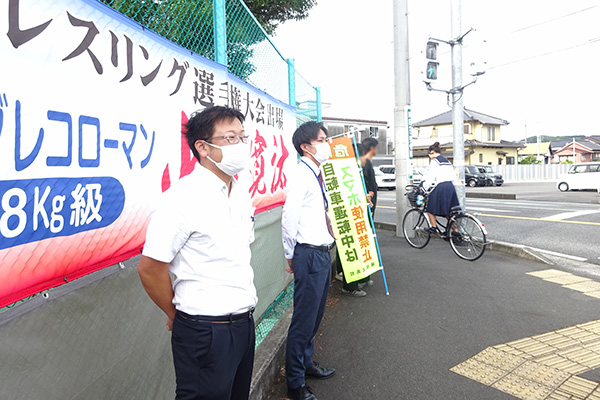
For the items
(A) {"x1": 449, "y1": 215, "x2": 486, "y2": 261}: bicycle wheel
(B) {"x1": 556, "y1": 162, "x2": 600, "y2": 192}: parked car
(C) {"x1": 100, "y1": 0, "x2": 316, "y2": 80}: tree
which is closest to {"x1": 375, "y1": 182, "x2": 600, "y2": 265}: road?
(A) {"x1": 449, "y1": 215, "x2": 486, "y2": 261}: bicycle wheel

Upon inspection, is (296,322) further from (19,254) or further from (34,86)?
(34,86)

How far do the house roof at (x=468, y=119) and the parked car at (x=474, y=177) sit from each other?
1467cm

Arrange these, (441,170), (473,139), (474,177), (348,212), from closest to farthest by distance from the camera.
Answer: (348,212)
(441,170)
(474,177)
(473,139)

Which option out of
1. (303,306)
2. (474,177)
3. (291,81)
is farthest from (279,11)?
(474,177)

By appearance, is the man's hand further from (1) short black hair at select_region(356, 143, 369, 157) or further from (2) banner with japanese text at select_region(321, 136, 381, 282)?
(1) short black hair at select_region(356, 143, 369, 157)

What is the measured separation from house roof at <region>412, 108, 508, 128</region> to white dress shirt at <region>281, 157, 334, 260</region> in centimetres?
4446

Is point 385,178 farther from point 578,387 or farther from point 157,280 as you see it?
point 157,280

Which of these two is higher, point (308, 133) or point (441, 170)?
point (308, 133)

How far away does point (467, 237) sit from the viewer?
695 cm

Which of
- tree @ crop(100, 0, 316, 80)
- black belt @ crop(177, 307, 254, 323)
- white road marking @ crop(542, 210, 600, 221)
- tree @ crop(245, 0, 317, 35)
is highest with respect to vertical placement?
tree @ crop(245, 0, 317, 35)

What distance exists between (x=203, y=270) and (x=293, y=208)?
4.50 ft

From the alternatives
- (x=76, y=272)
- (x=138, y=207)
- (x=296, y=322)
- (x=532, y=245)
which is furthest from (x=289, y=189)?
(x=532, y=245)

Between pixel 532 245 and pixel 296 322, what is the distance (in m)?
6.94

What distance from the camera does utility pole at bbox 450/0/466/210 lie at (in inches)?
339
